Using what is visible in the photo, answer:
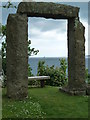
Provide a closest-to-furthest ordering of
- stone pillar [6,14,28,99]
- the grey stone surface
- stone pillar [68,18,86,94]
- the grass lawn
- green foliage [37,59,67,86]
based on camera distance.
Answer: the grass lawn → stone pillar [6,14,28,99] → the grey stone surface → stone pillar [68,18,86,94] → green foliage [37,59,67,86]

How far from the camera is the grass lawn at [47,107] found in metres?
6.26

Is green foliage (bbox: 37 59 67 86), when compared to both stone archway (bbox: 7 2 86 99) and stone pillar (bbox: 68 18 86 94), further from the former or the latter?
stone pillar (bbox: 68 18 86 94)

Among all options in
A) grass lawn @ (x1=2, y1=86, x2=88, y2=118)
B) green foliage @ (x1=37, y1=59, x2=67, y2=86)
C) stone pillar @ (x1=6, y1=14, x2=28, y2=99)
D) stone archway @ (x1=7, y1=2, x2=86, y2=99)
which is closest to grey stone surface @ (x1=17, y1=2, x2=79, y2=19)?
stone archway @ (x1=7, y1=2, x2=86, y2=99)

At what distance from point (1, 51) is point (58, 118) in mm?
8478

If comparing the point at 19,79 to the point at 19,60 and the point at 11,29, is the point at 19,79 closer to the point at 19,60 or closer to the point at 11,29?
the point at 19,60

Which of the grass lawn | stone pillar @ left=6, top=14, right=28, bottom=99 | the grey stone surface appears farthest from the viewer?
the grey stone surface

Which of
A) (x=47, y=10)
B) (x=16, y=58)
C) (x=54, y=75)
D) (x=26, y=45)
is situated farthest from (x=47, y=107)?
(x=54, y=75)

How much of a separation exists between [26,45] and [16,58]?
2.06ft

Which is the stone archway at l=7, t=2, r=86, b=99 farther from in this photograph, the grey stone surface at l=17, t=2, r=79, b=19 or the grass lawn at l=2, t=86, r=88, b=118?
the grass lawn at l=2, t=86, r=88, b=118

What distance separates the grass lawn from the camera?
626 cm

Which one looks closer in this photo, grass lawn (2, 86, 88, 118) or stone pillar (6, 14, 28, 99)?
grass lawn (2, 86, 88, 118)

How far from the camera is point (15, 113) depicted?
643cm

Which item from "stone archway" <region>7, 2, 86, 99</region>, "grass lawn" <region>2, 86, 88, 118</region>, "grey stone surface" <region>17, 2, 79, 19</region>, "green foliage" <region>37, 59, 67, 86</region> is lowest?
"grass lawn" <region>2, 86, 88, 118</region>

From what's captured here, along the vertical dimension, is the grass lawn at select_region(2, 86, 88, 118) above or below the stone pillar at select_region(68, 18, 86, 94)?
below
